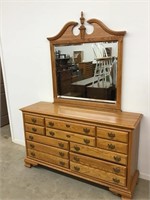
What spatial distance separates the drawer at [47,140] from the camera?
2.13m

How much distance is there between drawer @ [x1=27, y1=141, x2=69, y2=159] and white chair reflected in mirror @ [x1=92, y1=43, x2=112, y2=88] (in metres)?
0.90

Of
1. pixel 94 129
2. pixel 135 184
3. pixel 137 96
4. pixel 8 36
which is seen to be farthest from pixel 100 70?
pixel 8 36

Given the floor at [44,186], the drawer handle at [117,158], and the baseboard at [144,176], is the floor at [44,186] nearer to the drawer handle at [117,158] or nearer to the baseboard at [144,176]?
the baseboard at [144,176]

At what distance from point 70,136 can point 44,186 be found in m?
0.66

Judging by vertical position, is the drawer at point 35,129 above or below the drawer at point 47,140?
above

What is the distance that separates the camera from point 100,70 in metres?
2.18

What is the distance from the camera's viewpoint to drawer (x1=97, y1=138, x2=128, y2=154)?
1.79m

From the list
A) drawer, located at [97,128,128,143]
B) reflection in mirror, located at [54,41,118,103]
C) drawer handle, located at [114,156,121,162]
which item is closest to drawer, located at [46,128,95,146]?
drawer, located at [97,128,128,143]

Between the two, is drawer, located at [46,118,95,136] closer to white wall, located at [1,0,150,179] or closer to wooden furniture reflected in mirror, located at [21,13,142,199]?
wooden furniture reflected in mirror, located at [21,13,142,199]

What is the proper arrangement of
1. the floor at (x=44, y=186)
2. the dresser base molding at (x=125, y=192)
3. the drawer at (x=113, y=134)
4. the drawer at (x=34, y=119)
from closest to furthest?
1. the drawer at (x=113, y=134)
2. the dresser base molding at (x=125, y=192)
3. the floor at (x=44, y=186)
4. the drawer at (x=34, y=119)

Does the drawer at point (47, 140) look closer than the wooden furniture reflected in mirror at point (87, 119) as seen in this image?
No

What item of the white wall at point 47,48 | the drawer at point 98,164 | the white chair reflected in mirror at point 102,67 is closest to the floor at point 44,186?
the drawer at point 98,164

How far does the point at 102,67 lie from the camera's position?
2.17m

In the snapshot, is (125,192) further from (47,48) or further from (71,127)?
(47,48)
